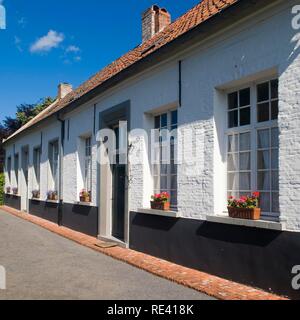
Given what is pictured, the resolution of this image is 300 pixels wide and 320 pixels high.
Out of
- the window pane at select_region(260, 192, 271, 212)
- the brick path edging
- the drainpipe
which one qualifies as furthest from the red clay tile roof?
the brick path edging

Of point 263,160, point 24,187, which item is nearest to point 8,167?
point 24,187

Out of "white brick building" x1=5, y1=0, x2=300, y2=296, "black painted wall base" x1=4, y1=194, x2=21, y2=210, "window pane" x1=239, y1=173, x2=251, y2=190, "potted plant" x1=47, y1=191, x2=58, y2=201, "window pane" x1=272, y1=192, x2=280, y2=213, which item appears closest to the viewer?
"white brick building" x1=5, y1=0, x2=300, y2=296

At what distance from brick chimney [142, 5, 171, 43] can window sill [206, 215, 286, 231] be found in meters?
8.03

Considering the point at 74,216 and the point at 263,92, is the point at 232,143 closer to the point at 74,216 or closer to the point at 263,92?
the point at 263,92

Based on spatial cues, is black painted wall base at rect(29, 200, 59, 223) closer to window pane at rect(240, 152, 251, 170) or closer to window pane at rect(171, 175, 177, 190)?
window pane at rect(171, 175, 177, 190)

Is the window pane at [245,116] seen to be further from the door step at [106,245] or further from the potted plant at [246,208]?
the door step at [106,245]

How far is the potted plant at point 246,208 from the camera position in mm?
6039

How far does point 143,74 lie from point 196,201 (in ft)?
11.8

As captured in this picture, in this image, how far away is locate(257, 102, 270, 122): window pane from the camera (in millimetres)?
6320

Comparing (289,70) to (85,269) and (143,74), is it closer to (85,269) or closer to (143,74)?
(143,74)

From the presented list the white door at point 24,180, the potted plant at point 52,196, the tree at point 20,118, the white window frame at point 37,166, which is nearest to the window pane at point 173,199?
the potted plant at point 52,196

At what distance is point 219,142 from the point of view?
7.07 m

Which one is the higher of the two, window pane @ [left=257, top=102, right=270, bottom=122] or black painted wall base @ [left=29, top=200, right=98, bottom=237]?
window pane @ [left=257, top=102, right=270, bottom=122]

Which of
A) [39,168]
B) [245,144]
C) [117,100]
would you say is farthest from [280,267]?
[39,168]
